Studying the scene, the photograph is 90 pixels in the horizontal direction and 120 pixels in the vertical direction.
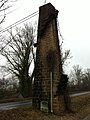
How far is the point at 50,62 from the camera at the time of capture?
14516 millimetres

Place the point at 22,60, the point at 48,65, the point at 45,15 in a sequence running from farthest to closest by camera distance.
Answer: the point at 22,60, the point at 45,15, the point at 48,65

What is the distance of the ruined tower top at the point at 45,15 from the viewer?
49.5 feet

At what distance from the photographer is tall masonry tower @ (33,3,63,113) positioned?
1418 cm

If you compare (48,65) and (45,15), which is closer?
(48,65)

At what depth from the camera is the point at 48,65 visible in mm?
14539

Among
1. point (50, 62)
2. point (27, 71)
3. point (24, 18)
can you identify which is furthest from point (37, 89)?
point (27, 71)

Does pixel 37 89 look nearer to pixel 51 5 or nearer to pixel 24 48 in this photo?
pixel 51 5

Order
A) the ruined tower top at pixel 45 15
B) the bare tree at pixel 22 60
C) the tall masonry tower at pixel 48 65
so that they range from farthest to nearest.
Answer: the bare tree at pixel 22 60 → the ruined tower top at pixel 45 15 → the tall masonry tower at pixel 48 65

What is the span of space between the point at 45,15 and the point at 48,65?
360 cm

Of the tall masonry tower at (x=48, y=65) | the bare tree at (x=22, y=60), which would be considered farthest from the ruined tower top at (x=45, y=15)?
the bare tree at (x=22, y=60)

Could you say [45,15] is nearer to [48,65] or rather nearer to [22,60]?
[48,65]

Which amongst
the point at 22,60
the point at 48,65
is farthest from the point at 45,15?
the point at 22,60

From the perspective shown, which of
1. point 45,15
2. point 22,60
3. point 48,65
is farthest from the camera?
point 22,60

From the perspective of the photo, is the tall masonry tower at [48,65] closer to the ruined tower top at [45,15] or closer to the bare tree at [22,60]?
the ruined tower top at [45,15]
